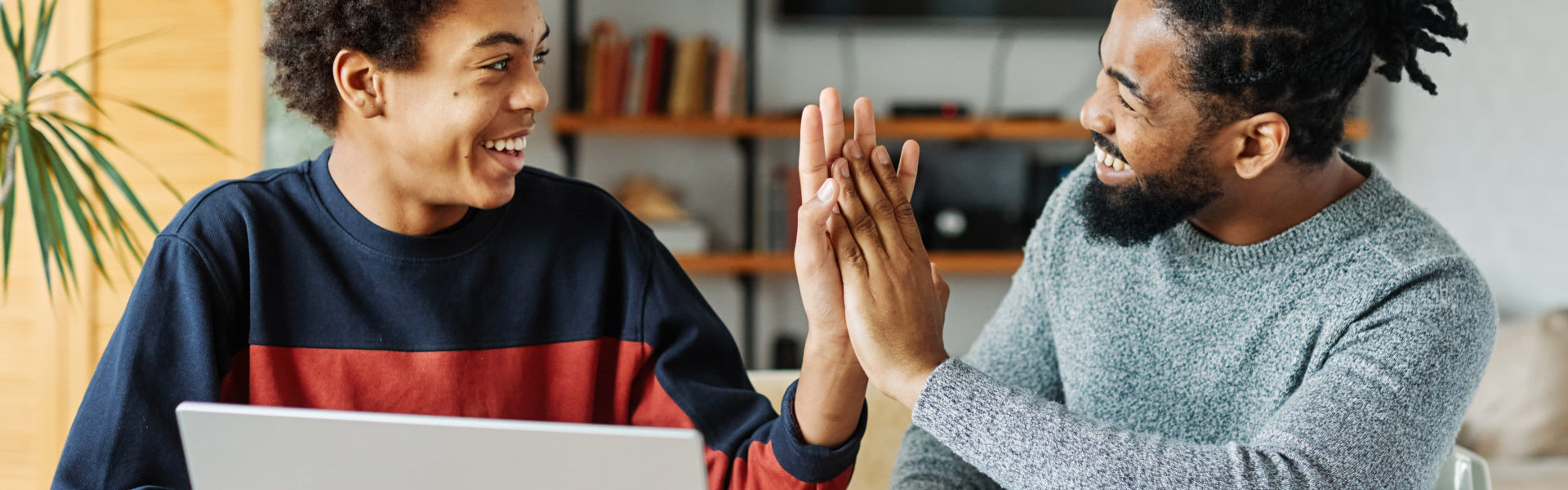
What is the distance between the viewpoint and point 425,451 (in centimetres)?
69

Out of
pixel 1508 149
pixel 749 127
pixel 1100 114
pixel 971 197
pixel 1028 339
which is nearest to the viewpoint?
pixel 1100 114

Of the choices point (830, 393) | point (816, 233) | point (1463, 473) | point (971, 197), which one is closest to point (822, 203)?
point (816, 233)

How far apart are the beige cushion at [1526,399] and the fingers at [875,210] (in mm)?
1689

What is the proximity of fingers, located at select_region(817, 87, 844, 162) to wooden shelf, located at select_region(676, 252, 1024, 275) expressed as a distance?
2290 mm

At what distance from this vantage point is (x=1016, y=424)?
0.95 meters

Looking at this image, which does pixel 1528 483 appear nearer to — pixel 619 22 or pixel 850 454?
pixel 850 454

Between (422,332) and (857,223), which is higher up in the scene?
(857,223)

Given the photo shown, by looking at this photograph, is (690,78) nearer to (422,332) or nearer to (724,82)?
(724,82)

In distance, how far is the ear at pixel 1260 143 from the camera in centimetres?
111

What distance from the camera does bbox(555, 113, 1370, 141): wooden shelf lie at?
3.28m

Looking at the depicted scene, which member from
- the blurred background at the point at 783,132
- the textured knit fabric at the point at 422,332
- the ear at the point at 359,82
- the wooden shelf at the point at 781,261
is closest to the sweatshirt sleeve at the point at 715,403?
the textured knit fabric at the point at 422,332

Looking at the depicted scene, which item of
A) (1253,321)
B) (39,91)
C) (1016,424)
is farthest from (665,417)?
(39,91)

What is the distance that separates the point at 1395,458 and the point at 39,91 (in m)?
2.86

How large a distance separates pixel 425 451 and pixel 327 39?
0.53 m
